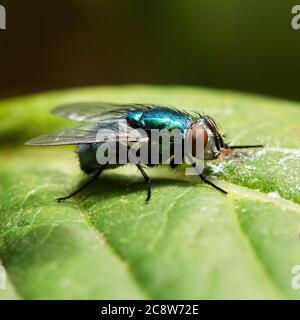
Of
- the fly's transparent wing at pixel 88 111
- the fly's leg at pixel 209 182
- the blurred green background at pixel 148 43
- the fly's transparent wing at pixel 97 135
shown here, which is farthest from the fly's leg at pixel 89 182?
the blurred green background at pixel 148 43

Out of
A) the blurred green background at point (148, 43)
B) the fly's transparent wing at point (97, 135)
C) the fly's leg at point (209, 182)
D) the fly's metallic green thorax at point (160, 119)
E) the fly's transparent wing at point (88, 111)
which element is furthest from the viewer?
the blurred green background at point (148, 43)

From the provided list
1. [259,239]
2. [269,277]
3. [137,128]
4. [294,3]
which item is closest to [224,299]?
[269,277]

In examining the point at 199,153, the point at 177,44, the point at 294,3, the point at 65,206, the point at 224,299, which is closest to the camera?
the point at 224,299

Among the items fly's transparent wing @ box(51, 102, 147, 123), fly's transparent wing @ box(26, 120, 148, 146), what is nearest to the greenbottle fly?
fly's transparent wing @ box(26, 120, 148, 146)

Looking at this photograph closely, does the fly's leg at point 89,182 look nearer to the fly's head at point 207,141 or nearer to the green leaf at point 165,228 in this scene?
the green leaf at point 165,228

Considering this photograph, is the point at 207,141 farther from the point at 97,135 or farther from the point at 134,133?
the point at 97,135

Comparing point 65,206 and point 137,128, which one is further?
point 137,128
